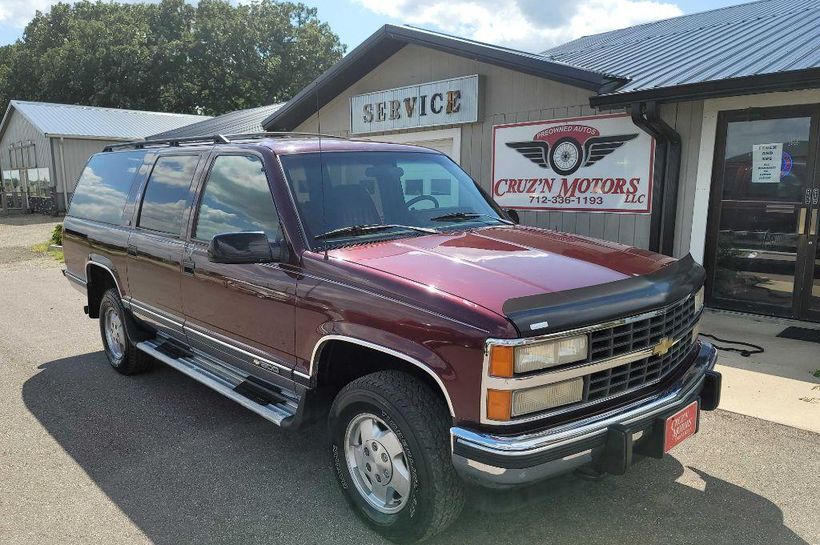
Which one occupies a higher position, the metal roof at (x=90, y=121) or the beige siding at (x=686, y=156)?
the metal roof at (x=90, y=121)

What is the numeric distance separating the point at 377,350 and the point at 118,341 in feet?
11.7

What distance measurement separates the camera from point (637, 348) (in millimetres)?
2771

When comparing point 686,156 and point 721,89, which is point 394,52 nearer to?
point 686,156

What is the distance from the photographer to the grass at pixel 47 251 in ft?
45.9

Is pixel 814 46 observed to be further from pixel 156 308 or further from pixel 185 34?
pixel 185 34

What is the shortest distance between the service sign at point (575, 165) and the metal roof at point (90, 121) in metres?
23.5

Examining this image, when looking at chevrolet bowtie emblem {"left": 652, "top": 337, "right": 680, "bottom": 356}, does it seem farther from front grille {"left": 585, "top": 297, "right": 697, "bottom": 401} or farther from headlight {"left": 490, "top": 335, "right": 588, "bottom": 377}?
headlight {"left": 490, "top": 335, "right": 588, "bottom": 377}

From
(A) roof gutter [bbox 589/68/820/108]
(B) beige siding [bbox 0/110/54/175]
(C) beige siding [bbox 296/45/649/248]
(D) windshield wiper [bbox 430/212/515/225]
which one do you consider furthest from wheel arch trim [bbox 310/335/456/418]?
(B) beige siding [bbox 0/110/54/175]

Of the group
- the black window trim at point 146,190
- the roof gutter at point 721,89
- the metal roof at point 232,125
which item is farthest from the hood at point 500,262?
the metal roof at point 232,125

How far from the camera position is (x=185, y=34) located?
46.1 metres

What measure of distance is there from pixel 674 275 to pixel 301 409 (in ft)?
6.85

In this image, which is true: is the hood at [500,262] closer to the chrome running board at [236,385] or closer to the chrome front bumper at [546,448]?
the chrome front bumper at [546,448]

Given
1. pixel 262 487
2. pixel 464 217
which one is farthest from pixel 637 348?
pixel 262 487

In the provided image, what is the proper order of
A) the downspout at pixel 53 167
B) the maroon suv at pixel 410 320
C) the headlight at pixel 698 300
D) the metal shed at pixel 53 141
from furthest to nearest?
the metal shed at pixel 53 141 → the downspout at pixel 53 167 → the headlight at pixel 698 300 → the maroon suv at pixel 410 320
